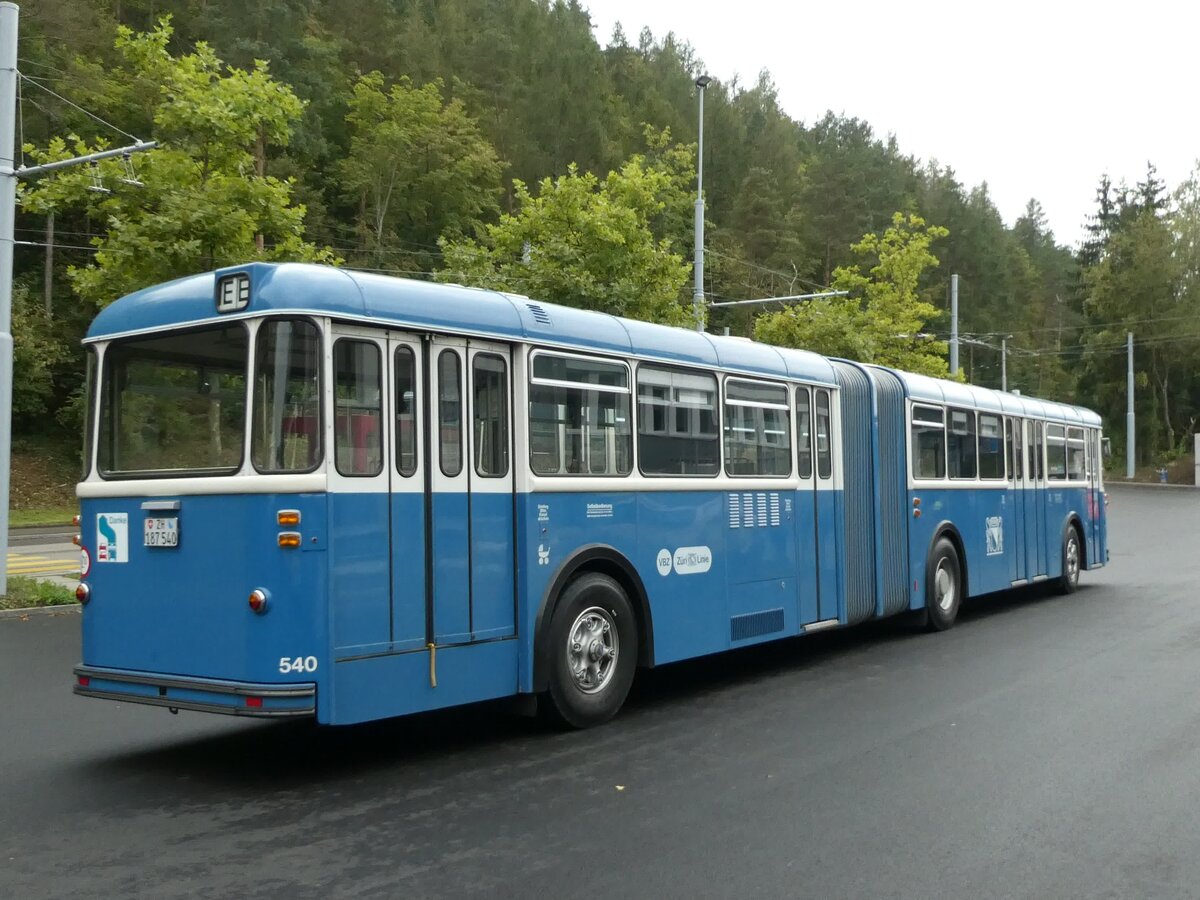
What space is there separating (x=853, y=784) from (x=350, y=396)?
370 centimetres

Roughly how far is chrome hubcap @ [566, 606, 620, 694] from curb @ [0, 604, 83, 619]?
9.53 meters

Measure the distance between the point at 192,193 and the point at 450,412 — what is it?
52.4ft

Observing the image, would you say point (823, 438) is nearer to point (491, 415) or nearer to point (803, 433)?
point (803, 433)

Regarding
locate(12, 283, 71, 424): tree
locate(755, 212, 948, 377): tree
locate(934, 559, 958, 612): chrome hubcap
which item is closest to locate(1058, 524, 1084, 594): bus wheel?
locate(934, 559, 958, 612): chrome hubcap

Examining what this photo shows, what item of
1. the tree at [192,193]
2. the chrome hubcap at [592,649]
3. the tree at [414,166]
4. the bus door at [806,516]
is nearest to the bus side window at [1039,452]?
the bus door at [806,516]

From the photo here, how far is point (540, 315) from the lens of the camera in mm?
8555

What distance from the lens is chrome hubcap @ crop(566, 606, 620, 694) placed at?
865 cm

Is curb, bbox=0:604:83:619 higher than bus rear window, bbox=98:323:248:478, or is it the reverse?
bus rear window, bbox=98:323:248:478

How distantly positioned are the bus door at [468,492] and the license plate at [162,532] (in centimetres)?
147

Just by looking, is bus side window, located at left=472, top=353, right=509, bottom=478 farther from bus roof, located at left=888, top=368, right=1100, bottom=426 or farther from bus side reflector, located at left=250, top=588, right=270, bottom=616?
bus roof, located at left=888, top=368, right=1100, bottom=426

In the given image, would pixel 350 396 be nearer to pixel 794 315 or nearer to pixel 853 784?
pixel 853 784

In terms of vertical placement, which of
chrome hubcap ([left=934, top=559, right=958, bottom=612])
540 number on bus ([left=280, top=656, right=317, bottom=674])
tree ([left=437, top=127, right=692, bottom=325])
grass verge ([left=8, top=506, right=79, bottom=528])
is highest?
tree ([left=437, top=127, right=692, bottom=325])

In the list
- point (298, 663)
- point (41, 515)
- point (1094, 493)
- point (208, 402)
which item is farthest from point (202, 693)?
point (41, 515)

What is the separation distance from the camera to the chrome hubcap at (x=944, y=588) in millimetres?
14547
